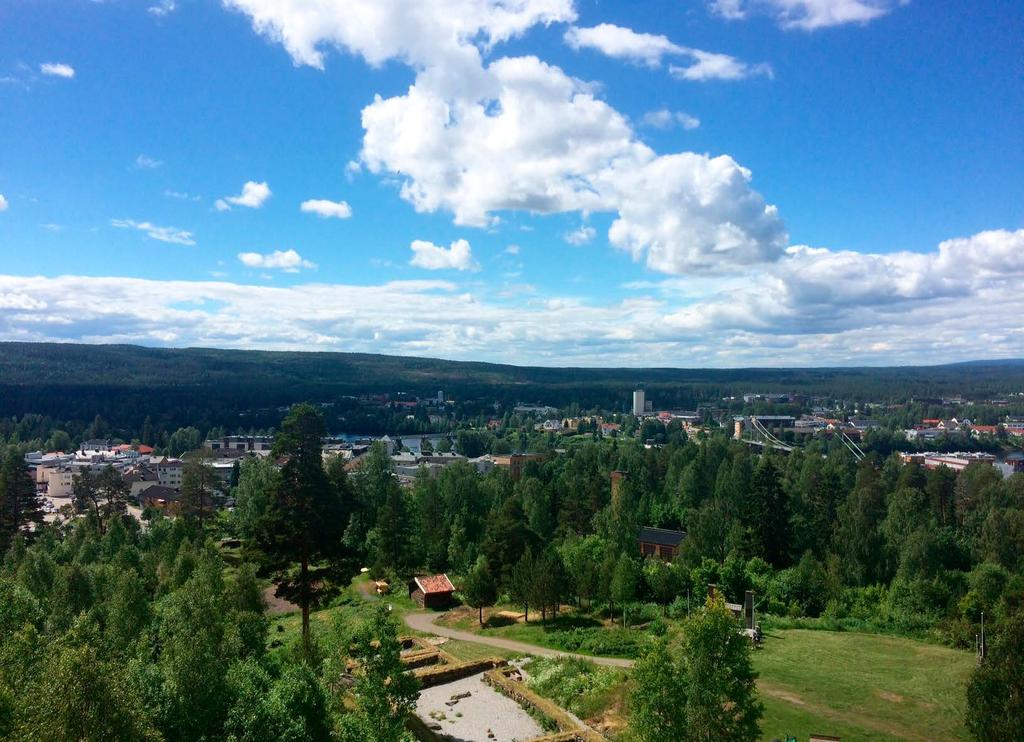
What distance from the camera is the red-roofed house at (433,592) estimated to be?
3581 cm

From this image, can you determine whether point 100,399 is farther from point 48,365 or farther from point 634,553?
point 634,553

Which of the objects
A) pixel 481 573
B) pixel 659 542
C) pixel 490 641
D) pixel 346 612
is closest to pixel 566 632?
pixel 490 641

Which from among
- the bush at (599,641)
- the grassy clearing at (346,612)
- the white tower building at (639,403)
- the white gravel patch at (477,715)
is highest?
the white tower building at (639,403)

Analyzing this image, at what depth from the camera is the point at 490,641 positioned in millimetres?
29547

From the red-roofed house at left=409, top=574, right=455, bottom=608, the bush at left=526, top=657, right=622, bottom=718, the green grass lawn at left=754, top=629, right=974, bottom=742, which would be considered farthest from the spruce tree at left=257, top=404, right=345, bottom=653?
the red-roofed house at left=409, top=574, right=455, bottom=608

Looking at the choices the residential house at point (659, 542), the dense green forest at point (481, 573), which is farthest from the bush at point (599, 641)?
the residential house at point (659, 542)

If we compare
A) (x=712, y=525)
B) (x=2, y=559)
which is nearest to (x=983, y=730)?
(x=712, y=525)

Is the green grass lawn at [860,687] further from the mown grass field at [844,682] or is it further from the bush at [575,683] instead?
the bush at [575,683]

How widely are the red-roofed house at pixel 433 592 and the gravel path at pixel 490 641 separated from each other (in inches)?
47.7

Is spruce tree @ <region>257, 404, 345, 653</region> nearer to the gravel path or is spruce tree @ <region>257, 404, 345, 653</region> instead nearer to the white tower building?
the gravel path

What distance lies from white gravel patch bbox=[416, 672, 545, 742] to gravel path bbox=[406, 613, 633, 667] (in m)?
4.76

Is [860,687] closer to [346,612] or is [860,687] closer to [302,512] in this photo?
[302,512]

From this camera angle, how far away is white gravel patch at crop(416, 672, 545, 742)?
62.7 ft

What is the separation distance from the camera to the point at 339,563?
21.2m
